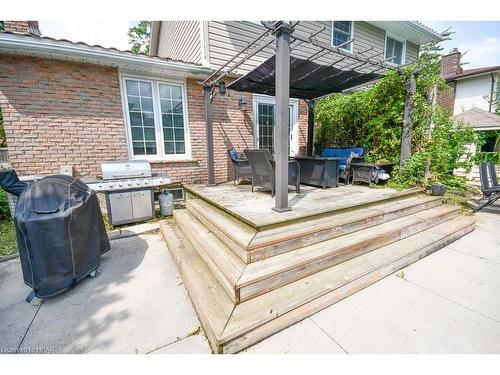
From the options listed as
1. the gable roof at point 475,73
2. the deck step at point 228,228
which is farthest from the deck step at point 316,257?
the gable roof at point 475,73

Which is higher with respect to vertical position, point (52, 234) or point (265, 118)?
point (265, 118)

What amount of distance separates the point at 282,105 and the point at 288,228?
1.53 meters

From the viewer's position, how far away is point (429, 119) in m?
4.91

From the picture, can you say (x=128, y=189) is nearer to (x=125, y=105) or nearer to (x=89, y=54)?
(x=125, y=105)

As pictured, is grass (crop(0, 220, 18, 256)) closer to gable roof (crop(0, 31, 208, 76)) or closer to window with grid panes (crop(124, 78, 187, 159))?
window with grid panes (crop(124, 78, 187, 159))

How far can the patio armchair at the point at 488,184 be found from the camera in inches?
184

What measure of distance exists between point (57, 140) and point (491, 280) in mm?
7149

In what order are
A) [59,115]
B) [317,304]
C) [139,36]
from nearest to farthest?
1. [317,304]
2. [59,115]
3. [139,36]

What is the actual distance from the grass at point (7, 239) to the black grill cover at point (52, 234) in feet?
5.83

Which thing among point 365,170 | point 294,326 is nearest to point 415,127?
point 365,170

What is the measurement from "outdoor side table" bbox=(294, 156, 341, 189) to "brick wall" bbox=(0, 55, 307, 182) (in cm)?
317

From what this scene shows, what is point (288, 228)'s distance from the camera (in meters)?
2.69
